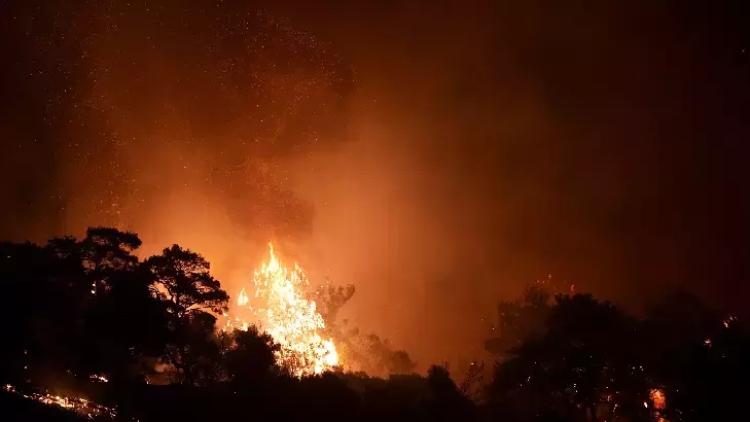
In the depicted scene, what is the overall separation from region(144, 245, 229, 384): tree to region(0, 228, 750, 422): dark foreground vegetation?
0.07 metres

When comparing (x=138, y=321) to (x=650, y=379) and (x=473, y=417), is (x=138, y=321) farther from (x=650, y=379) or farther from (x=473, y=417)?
(x=650, y=379)

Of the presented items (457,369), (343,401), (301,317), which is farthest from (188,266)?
(457,369)

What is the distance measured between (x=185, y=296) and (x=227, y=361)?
4553mm

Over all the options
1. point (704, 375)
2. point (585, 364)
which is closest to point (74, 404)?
point (585, 364)

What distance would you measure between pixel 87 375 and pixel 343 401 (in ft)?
45.2

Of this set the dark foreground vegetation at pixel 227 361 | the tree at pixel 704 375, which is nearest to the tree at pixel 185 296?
the dark foreground vegetation at pixel 227 361

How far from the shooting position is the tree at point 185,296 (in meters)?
31.2

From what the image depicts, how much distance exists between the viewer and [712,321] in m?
35.8

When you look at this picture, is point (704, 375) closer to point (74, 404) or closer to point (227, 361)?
point (227, 361)

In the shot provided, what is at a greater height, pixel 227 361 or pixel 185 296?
pixel 185 296

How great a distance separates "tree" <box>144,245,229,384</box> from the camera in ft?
102

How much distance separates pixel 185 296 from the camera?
31844mm

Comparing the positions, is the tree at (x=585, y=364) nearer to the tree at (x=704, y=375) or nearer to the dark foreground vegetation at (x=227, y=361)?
the dark foreground vegetation at (x=227, y=361)

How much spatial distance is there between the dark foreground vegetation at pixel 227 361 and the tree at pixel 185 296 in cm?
7
